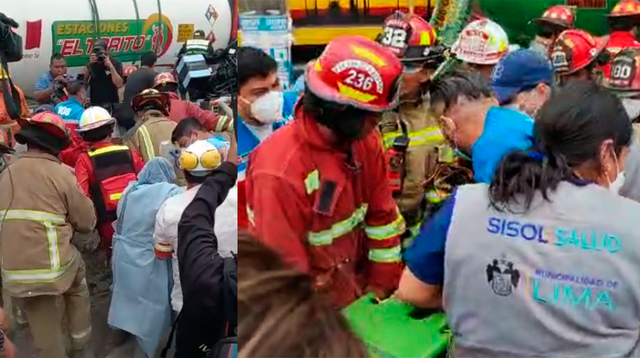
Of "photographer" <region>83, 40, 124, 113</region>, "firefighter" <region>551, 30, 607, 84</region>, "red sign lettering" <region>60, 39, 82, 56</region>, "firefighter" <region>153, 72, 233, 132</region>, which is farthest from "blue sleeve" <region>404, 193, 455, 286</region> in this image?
"red sign lettering" <region>60, 39, 82, 56</region>

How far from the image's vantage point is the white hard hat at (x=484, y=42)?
997mm

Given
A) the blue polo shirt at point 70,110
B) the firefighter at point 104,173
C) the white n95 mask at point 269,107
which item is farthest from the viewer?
the blue polo shirt at point 70,110

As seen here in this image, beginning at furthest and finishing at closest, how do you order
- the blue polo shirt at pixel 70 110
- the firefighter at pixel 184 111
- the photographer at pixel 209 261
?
1. the blue polo shirt at pixel 70 110
2. the firefighter at pixel 184 111
3. the photographer at pixel 209 261

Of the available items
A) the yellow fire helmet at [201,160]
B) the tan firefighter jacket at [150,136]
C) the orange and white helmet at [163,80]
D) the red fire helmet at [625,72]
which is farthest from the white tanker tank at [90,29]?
the red fire helmet at [625,72]

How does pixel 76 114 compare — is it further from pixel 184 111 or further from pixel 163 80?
pixel 184 111

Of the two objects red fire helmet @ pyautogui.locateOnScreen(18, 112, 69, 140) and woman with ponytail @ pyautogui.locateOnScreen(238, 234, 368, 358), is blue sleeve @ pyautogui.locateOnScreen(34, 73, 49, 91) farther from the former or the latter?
woman with ponytail @ pyautogui.locateOnScreen(238, 234, 368, 358)

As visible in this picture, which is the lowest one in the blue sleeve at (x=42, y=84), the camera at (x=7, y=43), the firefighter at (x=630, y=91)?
the blue sleeve at (x=42, y=84)

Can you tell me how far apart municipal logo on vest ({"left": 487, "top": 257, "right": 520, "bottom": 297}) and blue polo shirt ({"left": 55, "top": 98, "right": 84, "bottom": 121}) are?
3233 millimetres

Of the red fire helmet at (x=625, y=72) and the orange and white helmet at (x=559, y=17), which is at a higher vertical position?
the orange and white helmet at (x=559, y=17)

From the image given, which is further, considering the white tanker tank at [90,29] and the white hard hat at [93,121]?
the white tanker tank at [90,29]

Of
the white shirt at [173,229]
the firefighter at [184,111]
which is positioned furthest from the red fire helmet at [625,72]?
the firefighter at [184,111]

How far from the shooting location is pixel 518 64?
99 centimetres

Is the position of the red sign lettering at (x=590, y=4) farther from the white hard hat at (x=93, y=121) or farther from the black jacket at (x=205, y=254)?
the white hard hat at (x=93, y=121)

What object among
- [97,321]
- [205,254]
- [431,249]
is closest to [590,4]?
[431,249]
